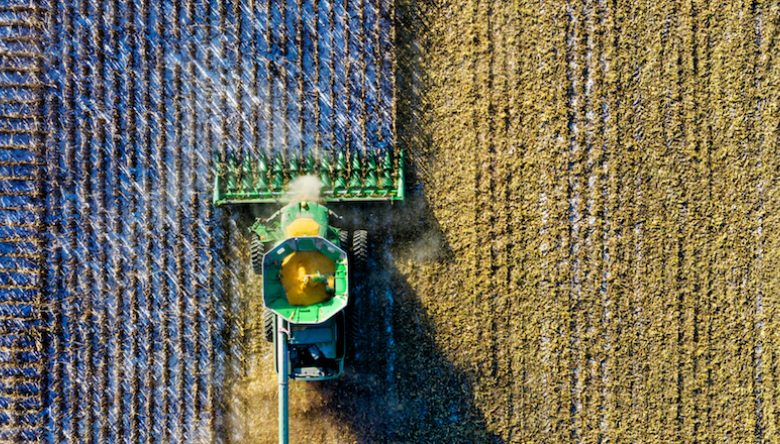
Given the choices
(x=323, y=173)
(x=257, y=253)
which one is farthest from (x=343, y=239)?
(x=257, y=253)

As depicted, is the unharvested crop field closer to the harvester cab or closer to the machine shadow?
the machine shadow

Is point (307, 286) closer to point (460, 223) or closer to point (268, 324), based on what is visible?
point (268, 324)

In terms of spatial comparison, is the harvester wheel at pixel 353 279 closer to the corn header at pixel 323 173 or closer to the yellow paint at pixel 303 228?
the corn header at pixel 323 173

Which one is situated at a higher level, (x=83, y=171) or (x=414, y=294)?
(x=83, y=171)

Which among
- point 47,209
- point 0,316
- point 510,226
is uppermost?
point 47,209

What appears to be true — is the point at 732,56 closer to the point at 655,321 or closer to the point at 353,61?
the point at 655,321

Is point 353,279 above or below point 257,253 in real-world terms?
below

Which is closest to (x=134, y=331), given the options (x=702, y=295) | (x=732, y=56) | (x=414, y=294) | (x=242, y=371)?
(x=242, y=371)
